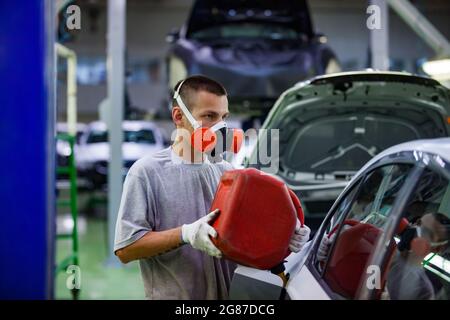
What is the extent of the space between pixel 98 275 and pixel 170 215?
4.55m

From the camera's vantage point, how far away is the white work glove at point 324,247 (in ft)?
9.06

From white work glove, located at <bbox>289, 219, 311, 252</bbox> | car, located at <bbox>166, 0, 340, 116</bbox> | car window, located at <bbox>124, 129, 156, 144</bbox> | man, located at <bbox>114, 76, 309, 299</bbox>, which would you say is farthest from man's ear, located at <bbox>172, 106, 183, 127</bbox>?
car window, located at <bbox>124, 129, 156, 144</bbox>

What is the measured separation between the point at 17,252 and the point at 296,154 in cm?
294

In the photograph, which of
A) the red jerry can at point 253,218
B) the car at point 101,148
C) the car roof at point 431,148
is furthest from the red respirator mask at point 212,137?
the car at point 101,148

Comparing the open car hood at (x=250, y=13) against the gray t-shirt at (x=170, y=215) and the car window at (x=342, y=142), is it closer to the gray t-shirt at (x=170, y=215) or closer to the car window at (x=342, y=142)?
the car window at (x=342, y=142)

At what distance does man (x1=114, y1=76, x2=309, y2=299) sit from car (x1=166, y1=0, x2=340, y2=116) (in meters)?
3.42

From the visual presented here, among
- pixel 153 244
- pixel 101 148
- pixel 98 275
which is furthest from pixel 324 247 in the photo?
pixel 101 148

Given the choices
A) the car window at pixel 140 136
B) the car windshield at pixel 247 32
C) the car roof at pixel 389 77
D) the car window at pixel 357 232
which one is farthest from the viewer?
the car window at pixel 140 136

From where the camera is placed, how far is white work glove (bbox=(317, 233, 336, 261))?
2.76 m

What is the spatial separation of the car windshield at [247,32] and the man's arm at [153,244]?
5758 millimetres

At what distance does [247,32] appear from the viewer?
8195mm

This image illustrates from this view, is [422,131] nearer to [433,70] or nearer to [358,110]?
[358,110]

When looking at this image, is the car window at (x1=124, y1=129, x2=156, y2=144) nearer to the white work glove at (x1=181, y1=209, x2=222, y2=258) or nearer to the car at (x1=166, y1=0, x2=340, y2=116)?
the car at (x1=166, y1=0, x2=340, y2=116)

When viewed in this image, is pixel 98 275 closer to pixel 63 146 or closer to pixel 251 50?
pixel 63 146
